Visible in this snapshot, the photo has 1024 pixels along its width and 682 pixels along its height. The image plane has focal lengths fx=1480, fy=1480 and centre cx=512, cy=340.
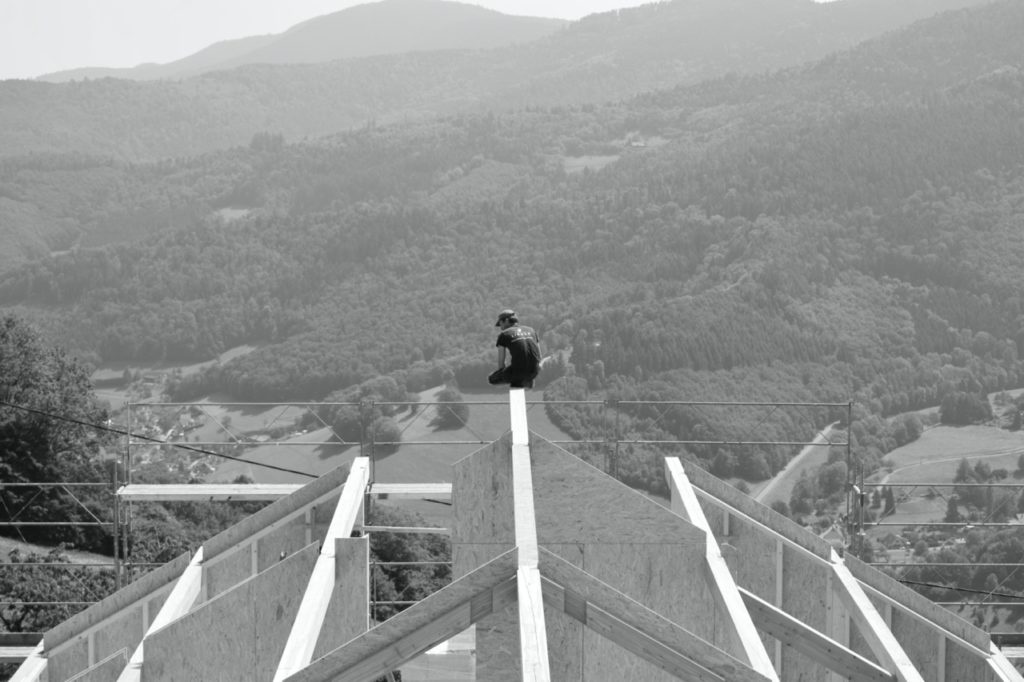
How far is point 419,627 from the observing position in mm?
6129

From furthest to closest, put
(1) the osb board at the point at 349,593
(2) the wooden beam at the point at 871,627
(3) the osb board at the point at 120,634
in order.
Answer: (3) the osb board at the point at 120,634 → (1) the osb board at the point at 349,593 → (2) the wooden beam at the point at 871,627

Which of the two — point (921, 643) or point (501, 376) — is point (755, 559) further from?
point (501, 376)

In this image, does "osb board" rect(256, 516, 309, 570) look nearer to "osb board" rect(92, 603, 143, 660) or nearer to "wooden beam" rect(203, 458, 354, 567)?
"wooden beam" rect(203, 458, 354, 567)

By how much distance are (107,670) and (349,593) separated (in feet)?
6.34

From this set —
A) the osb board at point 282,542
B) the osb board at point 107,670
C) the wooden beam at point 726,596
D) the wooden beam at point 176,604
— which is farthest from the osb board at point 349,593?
the osb board at point 282,542

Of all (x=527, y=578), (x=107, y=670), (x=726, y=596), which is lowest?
(x=107, y=670)

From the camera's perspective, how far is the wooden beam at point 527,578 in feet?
18.5

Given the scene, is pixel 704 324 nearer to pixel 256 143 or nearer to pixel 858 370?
pixel 858 370

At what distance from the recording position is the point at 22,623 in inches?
925

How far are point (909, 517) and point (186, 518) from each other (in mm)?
23828

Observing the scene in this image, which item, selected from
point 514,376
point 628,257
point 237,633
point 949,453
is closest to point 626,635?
point 237,633

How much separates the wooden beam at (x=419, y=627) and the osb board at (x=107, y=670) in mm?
3272

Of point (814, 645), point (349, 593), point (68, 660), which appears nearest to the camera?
point (814, 645)

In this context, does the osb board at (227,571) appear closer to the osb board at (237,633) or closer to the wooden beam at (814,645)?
the osb board at (237,633)
